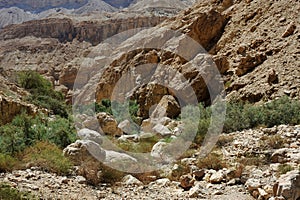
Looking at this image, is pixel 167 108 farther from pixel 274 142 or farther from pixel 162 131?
pixel 274 142

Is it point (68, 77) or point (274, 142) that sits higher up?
point (274, 142)

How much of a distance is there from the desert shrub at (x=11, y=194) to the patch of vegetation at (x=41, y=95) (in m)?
13.5

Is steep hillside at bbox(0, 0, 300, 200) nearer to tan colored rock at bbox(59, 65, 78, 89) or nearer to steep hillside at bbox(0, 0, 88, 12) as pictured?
tan colored rock at bbox(59, 65, 78, 89)

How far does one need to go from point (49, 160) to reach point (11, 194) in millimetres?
1958

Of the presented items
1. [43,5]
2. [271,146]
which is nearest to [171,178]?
[271,146]

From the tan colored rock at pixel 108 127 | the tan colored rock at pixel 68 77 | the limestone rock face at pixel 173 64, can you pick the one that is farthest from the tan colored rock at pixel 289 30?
the tan colored rock at pixel 68 77

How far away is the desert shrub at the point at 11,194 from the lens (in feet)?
15.8

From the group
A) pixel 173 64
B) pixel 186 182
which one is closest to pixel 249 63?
pixel 173 64

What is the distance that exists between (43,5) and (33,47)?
70.8m

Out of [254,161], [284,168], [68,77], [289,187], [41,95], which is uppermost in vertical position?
[289,187]

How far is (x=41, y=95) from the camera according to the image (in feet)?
68.0

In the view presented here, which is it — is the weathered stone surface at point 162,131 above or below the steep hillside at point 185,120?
below

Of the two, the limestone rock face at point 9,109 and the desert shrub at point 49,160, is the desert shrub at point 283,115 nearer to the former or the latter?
the desert shrub at point 49,160

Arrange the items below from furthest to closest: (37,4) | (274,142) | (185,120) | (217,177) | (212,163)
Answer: (37,4), (185,120), (274,142), (212,163), (217,177)
